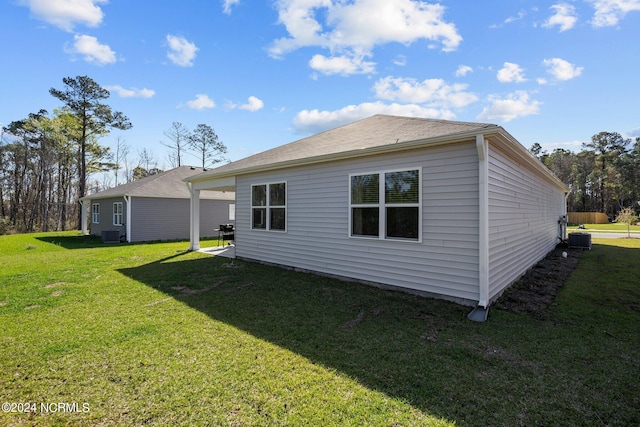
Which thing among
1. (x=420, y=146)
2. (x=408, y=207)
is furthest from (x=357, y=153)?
(x=408, y=207)

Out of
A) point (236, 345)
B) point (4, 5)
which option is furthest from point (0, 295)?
point (4, 5)

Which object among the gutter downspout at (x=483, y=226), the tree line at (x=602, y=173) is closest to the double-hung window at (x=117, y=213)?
the gutter downspout at (x=483, y=226)

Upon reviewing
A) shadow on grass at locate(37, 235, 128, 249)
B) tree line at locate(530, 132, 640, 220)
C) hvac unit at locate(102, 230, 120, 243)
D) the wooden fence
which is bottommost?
shadow on grass at locate(37, 235, 128, 249)

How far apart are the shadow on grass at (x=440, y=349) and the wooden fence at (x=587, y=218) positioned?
38.8 m

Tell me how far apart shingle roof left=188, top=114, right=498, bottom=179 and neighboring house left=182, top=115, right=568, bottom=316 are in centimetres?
4

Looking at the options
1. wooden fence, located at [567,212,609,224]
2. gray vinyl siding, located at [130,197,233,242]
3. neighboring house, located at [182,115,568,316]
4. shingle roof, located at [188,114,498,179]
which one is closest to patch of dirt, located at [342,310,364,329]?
neighboring house, located at [182,115,568,316]

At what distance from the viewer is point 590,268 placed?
7758mm

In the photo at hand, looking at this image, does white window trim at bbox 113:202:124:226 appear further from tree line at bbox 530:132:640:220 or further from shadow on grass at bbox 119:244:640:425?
tree line at bbox 530:132:640:220

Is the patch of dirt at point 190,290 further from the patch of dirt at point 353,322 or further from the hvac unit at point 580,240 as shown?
the hvac unit at point 580,240

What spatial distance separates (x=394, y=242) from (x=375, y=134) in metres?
2.49

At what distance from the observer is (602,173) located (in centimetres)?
3722

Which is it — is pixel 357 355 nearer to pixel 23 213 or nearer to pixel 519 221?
pixel 519 221

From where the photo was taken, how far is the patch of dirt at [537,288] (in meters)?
4.69

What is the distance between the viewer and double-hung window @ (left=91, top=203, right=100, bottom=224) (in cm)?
1762
